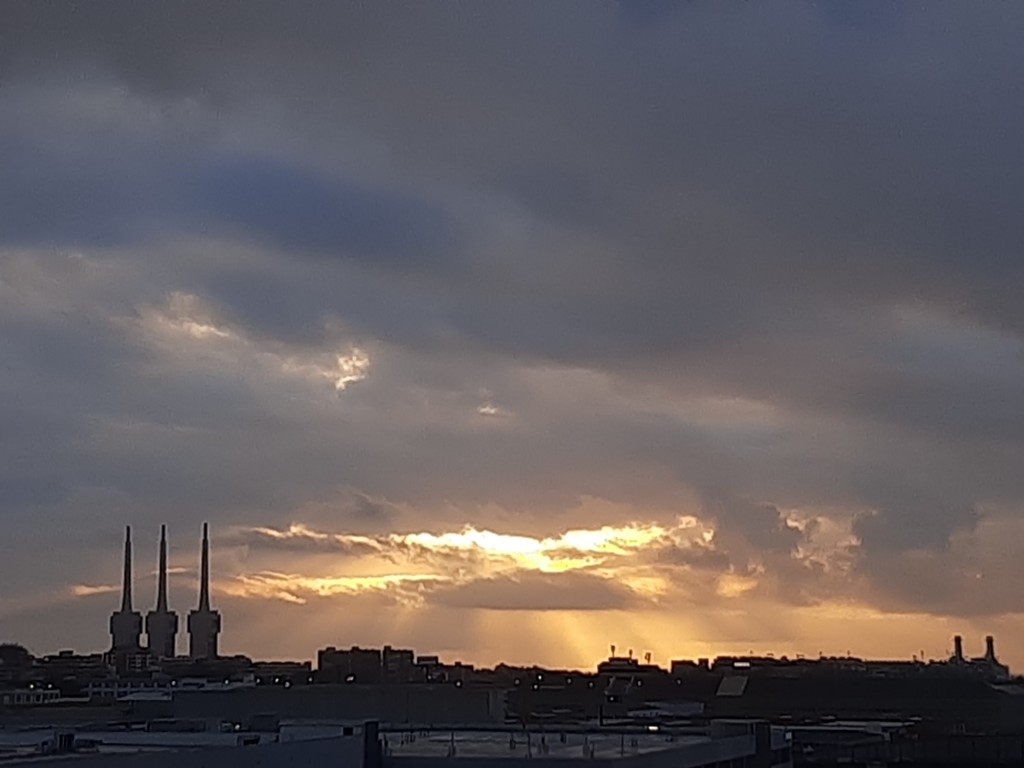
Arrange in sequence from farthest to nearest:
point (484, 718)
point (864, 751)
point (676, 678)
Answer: point (676, 678) < point (484, 718) < point (864, 751)

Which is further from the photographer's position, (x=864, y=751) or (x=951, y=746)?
(x=951, y=746)

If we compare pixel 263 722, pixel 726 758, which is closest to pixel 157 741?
pixel 263 722

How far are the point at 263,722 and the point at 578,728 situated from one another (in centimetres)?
1463

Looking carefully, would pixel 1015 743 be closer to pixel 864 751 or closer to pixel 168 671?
pixel 864 751

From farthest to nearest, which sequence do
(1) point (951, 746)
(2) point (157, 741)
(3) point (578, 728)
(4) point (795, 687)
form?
(4) point (795, 687)
(1) point (951, 746)
(3) point (578, 728)
(2) point (157, 741)

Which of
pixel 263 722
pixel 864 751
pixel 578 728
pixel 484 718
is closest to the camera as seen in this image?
pixel 263 722

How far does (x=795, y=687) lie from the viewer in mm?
161000

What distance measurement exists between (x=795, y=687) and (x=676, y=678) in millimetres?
22790

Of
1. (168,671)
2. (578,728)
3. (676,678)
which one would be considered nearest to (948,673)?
(676,678)

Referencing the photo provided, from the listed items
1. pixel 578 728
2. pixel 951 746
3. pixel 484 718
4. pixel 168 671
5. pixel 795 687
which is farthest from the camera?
pixel 168 671

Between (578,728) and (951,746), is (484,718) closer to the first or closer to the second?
(578,728)

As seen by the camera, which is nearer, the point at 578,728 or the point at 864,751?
the point at 578,728

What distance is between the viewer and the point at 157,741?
50312mm

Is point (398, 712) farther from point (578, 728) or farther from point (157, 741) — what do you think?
point (157, 741)
